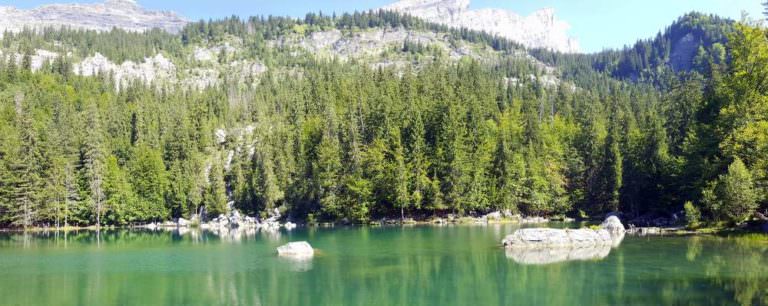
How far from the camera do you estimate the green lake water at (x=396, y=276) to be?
29.2 metres

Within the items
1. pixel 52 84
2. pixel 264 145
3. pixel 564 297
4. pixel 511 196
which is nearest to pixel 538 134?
pixel 511 196

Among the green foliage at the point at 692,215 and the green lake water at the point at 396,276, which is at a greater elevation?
the green foliage at the point at 692,215

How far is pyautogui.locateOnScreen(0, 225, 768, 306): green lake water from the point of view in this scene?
29.2 m

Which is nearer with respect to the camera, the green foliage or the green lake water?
the green lake water

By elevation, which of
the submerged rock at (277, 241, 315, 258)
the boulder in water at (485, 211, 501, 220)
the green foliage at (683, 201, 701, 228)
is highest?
the green foliage at (683, 201, 701, 228)

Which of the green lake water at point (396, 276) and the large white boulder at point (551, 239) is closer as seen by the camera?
the green lake water at point (396, 276)

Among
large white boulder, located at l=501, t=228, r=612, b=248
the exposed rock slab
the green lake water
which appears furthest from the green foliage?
the exposed rock slab

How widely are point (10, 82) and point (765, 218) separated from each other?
168620 mm

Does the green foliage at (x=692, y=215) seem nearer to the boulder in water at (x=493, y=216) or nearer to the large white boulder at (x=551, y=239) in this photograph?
the large white boulder at (x=551, y=239)

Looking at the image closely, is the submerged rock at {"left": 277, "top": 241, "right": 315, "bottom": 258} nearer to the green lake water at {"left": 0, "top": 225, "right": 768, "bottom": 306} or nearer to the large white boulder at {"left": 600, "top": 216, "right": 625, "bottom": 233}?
the green lake water at {"left": 0, "top": 225, "right": 768, "bottom": 306}

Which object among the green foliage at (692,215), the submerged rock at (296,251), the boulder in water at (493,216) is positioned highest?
the green foliage at (692,215)

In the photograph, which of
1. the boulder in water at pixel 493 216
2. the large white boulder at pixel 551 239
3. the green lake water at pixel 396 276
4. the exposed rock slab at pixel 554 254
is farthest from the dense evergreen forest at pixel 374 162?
the green lake water at pixel 396 276

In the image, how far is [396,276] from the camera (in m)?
37.1

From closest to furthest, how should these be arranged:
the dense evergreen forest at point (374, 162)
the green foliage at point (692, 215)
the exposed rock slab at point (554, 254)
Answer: the exposed rock slab at point (554, 254) < the green foliage at point (692, 215) < the dense evergreen forest at point (374, 162)
